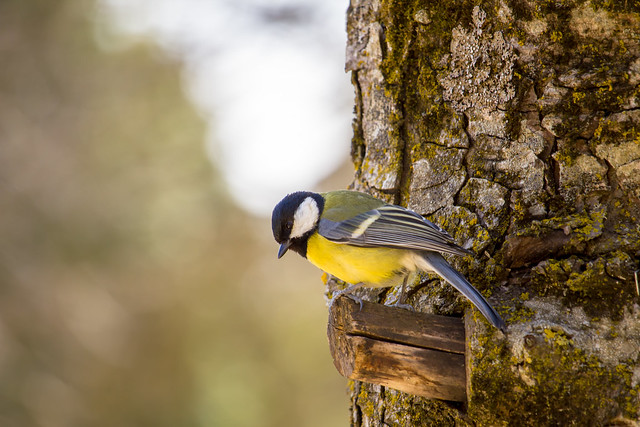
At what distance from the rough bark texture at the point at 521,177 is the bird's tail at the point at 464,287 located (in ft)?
0.12

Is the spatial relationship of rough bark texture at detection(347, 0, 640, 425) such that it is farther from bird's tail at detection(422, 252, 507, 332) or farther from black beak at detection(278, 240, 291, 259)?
black beak at detection(278, 240, 291, 259)

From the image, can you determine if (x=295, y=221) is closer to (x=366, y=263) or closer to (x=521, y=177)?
(x=366, y=263)

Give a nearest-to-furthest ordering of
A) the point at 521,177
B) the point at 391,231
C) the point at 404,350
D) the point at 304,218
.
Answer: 1. the point at 404,350
2. the point at 521,177
3. the point at 391,231
4. the point at 304,218

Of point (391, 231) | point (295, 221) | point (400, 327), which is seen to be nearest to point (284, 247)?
point (295, 221)

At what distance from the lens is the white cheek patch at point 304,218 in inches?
88.0

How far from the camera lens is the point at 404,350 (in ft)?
4.75

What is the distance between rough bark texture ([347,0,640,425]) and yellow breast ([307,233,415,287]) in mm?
101

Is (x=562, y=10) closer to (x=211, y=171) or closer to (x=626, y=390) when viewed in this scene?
(x=626, y=390)

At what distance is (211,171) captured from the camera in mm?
4527

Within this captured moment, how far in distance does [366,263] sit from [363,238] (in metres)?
0.09

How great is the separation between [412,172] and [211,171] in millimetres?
2749

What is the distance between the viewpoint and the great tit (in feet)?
5.77

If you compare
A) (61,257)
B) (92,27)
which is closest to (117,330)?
(61,257)

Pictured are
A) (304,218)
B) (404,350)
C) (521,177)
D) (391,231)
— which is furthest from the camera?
(304,218)
